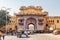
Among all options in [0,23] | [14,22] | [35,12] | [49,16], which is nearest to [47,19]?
[49,16]

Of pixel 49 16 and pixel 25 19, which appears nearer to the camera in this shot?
pixel 25 19

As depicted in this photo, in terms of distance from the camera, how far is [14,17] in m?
84.2

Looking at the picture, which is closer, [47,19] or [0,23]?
[0,23]

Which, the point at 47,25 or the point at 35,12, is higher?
the point at 35,12

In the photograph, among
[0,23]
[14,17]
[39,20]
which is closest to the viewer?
[0,23]

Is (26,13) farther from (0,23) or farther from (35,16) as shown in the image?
(0,23)

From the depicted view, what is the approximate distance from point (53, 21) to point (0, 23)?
37693 mm

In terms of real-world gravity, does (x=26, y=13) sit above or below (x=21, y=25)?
above

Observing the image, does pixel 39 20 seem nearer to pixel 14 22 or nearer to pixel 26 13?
pixel 26 13

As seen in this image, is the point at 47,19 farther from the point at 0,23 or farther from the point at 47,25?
the point at 0,23

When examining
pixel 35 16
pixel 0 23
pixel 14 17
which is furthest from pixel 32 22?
pixel 0 23

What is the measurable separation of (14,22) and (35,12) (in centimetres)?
1046

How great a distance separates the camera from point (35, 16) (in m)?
79.9

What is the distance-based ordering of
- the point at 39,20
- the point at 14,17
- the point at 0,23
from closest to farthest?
the point at 0,23 < the point at 39,20 < the point at 14,17
